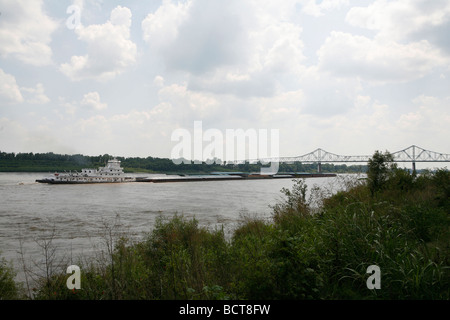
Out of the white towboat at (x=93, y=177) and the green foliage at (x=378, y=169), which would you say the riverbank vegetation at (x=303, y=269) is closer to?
the green foliage at (x=378, y=169)

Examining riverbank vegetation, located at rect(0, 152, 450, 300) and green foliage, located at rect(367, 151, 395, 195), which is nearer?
riverbank vegetation, located at rect(0, 152, 450, 300)

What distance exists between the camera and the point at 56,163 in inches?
4464

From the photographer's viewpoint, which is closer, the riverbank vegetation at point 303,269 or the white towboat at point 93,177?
the riverbank vegetation at point 303,269

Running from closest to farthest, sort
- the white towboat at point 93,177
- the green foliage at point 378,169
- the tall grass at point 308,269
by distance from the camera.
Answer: the tall grass at point 308,269, the green foliage at point 378,169, the white towboat at point 93,177

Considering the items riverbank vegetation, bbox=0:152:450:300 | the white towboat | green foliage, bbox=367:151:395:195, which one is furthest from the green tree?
the white towboat

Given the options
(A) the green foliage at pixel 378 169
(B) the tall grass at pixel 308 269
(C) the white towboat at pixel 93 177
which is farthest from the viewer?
(C) the white towboat at pixel 93 177

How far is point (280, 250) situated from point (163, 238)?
5.94 metres

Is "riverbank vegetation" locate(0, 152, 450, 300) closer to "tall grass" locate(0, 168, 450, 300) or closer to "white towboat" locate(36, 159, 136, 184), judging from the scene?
"tall grass" locate(0, 168, 450, 300)

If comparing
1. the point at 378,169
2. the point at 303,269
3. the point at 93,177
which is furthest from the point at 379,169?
the point at 93,177

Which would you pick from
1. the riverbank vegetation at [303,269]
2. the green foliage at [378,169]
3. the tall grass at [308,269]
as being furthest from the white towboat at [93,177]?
the tall grass at [308,269]

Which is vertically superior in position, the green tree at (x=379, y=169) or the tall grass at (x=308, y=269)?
the green tree at (x=379, y=169)
